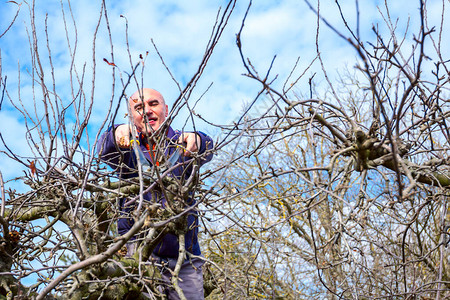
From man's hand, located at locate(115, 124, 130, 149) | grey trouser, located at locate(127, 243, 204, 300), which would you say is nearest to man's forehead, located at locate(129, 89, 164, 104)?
man's hand, located at locate(115, 124, 130, 149)

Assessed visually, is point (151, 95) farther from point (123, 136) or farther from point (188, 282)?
point (188, 282)

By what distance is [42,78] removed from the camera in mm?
3090

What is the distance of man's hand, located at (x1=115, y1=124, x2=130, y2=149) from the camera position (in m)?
3.02

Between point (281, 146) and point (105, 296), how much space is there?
8.51 m

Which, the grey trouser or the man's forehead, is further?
the man's forehead

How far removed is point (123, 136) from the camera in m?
3.05

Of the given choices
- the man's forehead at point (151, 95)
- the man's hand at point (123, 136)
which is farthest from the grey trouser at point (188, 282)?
the man's forehead at point (151, 95)

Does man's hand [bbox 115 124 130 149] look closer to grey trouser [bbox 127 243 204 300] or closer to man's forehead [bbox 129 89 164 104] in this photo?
man's forehead [bbox 129 89 164 104]

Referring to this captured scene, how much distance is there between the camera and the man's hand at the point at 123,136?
3.02m

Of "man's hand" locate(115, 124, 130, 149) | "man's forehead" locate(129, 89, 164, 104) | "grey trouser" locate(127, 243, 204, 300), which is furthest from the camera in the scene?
"man's forehead" locate(129, 89, 164, 104)

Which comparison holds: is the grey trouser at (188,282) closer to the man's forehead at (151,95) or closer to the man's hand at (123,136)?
the man's hand at (123,136)

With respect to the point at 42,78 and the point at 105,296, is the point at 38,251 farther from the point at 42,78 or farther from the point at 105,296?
the point at 42,78

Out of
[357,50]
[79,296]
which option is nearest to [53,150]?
[79,296]

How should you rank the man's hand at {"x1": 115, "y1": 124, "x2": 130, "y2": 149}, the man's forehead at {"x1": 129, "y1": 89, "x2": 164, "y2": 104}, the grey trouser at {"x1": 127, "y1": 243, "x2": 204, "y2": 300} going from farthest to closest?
the man's forehead at {"x1": 129, "y1": 89, "x2": 164, "y2": 104} → the grey trouser at {"x1": 127, "y1": 243, "x2": 204, "y2": 300} → the man's hand at {"x1": 115, "y1": 124, "x2": 130, "y2": 149}
